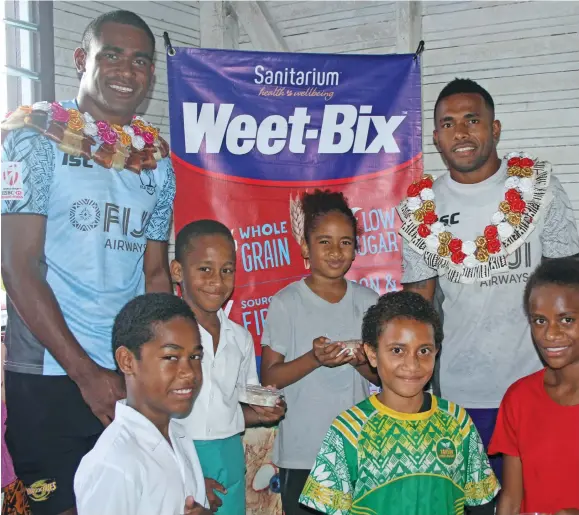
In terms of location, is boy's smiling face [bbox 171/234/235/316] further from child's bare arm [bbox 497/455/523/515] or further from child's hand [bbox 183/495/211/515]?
child's bare arm [bbox 497/455/523/515]

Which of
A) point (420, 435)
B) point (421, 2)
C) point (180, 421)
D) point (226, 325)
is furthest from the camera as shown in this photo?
point (421, 2)

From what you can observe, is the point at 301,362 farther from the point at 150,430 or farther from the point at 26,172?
the point at 26,172

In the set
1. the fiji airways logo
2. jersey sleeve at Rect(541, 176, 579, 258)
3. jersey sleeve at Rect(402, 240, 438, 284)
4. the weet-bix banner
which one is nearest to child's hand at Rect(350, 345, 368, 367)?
jersey sleeve at Rect(402, 240, 438, 284)

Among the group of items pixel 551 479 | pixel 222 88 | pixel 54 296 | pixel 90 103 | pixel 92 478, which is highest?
pixel 222 88

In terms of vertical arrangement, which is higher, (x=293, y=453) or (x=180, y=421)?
(x=180, y=421)

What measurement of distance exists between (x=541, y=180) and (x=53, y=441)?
2224mm

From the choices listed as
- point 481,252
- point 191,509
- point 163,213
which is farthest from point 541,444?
point 163,213

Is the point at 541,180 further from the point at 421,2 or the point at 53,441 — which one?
the point at 53,441

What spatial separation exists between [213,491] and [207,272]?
0.80 m

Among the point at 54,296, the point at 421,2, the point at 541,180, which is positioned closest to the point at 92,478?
the point at 54,296

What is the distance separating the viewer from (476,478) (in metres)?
2.27

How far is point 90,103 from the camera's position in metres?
2.84

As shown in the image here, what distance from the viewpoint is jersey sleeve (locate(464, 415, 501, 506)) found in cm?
227

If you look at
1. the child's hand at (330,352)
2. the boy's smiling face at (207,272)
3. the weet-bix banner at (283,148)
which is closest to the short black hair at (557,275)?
the child's hand at (330,352)
